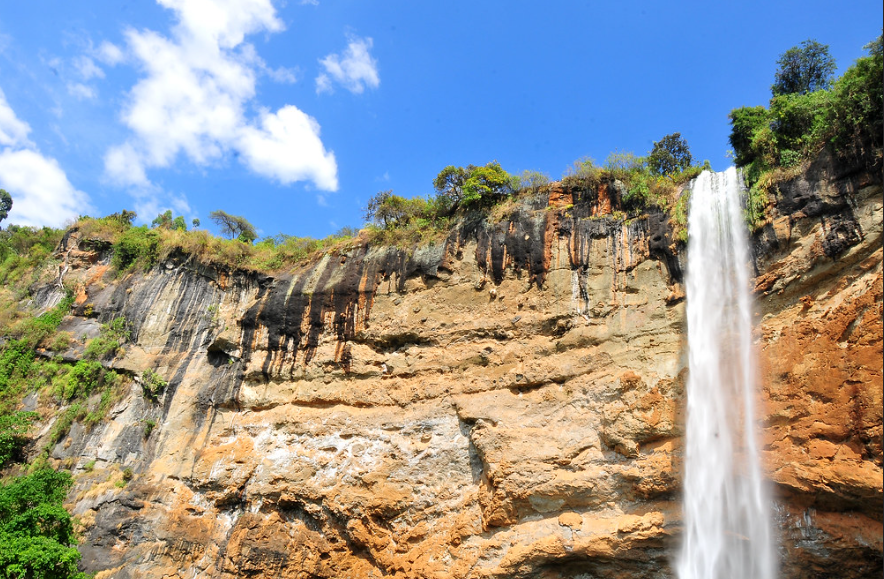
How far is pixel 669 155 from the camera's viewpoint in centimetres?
2161

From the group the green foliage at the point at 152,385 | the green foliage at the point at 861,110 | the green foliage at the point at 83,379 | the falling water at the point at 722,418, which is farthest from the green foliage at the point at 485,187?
the green foliage at the point at 83,379

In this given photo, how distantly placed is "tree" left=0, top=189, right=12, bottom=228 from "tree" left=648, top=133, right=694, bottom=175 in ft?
146

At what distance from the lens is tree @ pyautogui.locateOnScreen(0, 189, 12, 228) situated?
133 ft

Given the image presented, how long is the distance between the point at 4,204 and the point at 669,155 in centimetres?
4551

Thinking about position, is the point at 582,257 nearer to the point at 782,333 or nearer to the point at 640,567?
the point at 782,333

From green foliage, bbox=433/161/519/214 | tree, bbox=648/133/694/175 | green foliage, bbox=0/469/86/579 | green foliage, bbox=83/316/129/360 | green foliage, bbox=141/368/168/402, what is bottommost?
green foliage, bbox=0/469/86/579

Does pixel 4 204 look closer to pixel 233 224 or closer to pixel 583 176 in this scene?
pixel 233 224

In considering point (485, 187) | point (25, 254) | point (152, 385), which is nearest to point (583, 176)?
point (485, 187)

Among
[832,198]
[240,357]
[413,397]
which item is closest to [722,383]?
[832,198]

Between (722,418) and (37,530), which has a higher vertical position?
(722,418)

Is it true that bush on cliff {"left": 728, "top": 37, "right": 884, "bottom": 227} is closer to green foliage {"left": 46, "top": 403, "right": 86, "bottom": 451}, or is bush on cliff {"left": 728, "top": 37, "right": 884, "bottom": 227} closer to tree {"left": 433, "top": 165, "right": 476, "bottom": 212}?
tree {"left": 433, "top": 165, "right": 476, "bottom": 212}

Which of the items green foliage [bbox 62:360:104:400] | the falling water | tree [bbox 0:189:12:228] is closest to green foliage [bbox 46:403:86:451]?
green foliage [bbox 62:360:104:400]

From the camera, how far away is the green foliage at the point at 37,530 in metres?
15.4

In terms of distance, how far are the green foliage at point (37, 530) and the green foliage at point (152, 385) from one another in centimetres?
351
